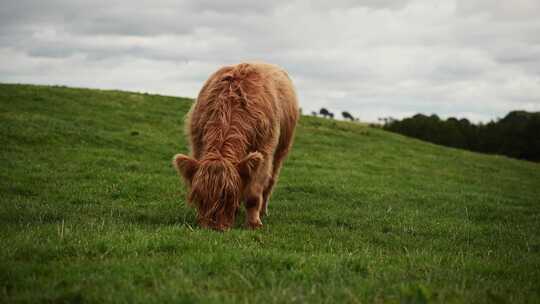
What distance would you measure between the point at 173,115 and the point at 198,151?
20.4m

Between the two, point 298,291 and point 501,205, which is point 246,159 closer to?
point 298,291

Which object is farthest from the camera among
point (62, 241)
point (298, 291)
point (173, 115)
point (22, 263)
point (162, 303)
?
point (173, 115)

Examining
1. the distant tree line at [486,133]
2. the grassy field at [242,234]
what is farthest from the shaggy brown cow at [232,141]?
the distant tree line at [486,133]

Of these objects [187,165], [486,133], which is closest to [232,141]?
[187,165]

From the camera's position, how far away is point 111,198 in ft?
34.3

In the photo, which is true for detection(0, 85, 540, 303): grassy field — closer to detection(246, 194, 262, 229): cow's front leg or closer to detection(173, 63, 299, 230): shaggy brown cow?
detection(246, 194, 262, 229): cow's front leg

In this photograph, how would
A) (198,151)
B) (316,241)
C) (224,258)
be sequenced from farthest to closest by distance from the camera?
(198,151) < (316,241) < (224,258)

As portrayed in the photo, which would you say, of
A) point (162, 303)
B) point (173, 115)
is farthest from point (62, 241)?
point (173, 115)

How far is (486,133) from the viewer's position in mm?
57156

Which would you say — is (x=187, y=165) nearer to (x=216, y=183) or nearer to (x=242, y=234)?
(x=216, y=183)

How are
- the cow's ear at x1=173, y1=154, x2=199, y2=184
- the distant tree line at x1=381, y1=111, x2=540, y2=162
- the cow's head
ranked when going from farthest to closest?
the distant tree line at x1=381, y1=111, x2=540, y2=162 < the cow's ear at x1=173, y1=154, x2=199, y2=184 < the cow's head

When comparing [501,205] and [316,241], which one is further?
[501,205]

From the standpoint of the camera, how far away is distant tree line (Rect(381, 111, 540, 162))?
54.1 m

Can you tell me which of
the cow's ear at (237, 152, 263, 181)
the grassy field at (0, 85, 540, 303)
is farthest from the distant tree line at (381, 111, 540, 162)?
the cow's ear at (237, 152, 263, 181)
